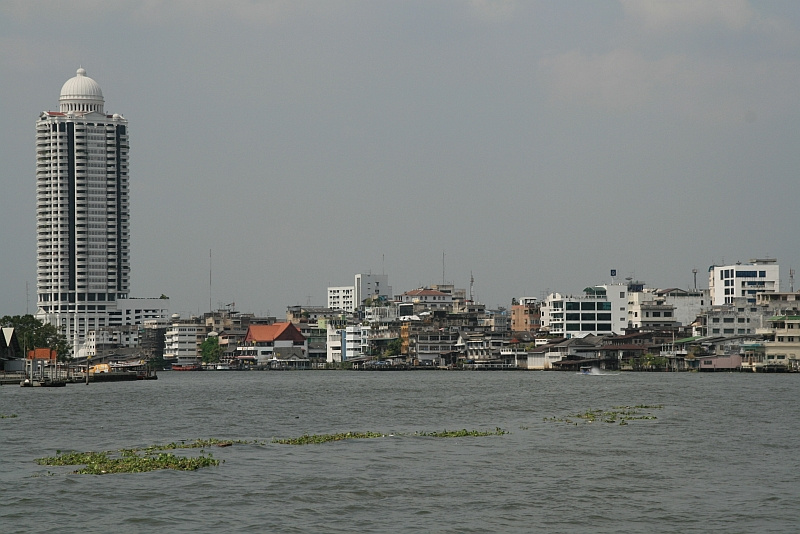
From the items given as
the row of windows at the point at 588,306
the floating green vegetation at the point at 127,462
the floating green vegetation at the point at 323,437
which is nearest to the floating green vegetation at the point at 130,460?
the floating green vegetation at the point at 127,462

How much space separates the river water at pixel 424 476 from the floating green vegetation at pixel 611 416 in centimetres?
80

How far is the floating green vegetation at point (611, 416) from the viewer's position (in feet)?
196

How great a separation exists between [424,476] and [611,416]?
2527cm

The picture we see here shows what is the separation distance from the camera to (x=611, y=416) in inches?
2440

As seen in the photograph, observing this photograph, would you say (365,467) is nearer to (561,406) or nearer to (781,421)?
(781,421)

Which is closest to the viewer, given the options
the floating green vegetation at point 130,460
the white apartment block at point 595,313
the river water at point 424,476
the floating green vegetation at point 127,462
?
the river water at point 424,476

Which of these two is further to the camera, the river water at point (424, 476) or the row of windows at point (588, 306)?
the row of windows at point (588, 306)

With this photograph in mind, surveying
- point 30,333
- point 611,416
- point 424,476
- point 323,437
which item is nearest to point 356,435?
point 323,437

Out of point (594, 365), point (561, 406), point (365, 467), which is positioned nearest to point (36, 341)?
point (594, 365)

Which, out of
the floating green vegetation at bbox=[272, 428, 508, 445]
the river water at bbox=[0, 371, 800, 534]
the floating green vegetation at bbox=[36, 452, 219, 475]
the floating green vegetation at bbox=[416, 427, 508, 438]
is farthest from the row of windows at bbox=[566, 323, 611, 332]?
the floating green vegetation at bbox=[36, 452, 219, 475]

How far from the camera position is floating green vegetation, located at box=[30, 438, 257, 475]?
3934 centimetres

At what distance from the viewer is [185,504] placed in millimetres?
33500

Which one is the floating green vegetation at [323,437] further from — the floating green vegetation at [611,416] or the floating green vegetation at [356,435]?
the floating green vegetation at [611,416]

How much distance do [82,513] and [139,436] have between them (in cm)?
2066
